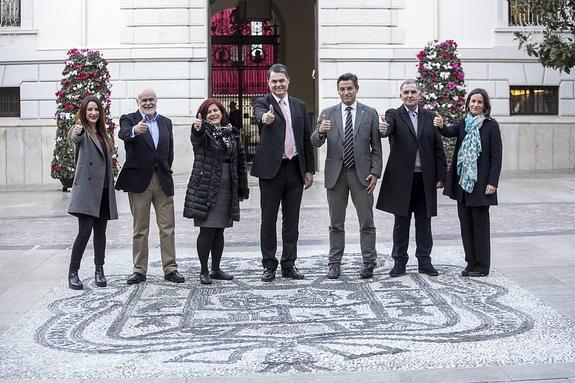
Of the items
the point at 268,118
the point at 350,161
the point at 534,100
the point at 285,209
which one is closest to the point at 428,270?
the point at 350,161

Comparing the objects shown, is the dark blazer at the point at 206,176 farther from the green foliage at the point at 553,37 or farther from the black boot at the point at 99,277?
the green foliage at the point at 553,37

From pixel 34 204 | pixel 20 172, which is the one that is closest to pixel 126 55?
pixel 20 172

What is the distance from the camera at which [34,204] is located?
1658 cm

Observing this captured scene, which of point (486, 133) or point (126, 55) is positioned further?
point (126, 55)

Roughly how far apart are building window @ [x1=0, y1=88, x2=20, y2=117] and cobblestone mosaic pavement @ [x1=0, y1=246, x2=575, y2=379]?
13844 millimetres

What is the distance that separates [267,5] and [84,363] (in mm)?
23371

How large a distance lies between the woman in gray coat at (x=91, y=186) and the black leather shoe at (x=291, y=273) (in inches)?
67.7

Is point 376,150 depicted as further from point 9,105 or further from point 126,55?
point 9,105

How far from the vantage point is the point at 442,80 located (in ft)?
62.3

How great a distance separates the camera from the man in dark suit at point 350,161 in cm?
878

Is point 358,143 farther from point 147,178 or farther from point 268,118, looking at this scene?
point 147,178

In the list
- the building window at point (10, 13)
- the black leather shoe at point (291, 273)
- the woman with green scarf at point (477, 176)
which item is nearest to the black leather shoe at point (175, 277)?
the black leather shoe at point (291, 273)

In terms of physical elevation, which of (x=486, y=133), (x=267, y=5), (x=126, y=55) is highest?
(x=267, y=5)

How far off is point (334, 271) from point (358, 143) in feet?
4.14
